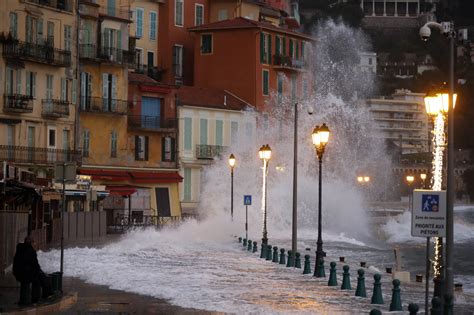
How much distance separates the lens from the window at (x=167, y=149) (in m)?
86.4

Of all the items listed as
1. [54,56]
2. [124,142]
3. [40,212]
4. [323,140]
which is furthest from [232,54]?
[323,140]

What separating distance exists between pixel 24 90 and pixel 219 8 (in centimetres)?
3154

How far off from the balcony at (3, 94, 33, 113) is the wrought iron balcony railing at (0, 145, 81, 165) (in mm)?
2070

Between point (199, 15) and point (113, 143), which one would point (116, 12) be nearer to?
point (113, 143)

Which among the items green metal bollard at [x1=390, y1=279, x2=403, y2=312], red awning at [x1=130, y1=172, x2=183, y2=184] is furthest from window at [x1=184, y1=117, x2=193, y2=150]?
green metal bollard at [x1=390, y1=279, x2=403, y2=312]

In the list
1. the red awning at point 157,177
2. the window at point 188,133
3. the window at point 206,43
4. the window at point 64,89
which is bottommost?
the red awning at point 157,177

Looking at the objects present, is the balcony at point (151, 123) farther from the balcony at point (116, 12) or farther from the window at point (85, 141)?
the balcony at point (116, 12)

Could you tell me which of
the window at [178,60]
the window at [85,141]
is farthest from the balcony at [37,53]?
the window at [178,60]

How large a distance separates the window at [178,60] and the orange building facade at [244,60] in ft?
6.95

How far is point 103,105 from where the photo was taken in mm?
81250

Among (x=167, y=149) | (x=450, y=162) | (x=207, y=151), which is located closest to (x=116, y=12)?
(x=167, y=149)

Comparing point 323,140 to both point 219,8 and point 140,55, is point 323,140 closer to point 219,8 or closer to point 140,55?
point 140,55

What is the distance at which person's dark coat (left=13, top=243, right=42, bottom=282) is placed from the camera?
86.0ft

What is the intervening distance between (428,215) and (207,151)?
66416 mm
